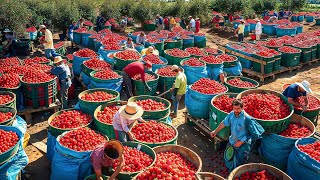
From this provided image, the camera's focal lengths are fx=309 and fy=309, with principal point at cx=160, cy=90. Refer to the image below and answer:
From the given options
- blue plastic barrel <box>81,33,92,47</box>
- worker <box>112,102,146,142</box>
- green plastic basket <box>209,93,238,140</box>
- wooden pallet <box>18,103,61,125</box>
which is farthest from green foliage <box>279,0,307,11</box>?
worker <box>112,102,146,142</box>

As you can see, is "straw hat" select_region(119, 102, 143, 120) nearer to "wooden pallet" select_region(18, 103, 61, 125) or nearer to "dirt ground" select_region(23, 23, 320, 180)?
Result: "dirt ground" select_region(23, 23, 320, 180)

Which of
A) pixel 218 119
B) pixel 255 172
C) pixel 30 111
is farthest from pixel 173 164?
pixel 30 111

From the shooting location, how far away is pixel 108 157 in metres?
5.48

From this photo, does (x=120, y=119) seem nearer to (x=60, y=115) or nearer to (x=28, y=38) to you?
(x=60, y=115)

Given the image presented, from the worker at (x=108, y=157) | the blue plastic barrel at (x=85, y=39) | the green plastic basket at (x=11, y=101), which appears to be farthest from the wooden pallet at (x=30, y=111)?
the blue plastic barrel at (x=85, y=39)

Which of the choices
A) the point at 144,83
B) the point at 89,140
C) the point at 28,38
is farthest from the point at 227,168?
the point at 28,38

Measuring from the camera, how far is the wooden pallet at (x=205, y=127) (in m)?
8.26

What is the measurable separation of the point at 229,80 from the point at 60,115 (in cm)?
559

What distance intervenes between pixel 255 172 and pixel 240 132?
0.98m

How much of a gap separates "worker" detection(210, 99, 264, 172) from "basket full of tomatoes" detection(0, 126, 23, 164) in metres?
4.45

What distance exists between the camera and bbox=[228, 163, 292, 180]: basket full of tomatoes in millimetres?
5757

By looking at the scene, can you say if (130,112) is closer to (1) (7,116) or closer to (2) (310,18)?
(1) (7,116)

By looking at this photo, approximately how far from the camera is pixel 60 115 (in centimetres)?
794

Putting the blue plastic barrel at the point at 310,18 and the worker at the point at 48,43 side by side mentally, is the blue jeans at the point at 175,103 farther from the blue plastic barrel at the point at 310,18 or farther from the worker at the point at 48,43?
the blue plastic barrel at the point at 310,18
